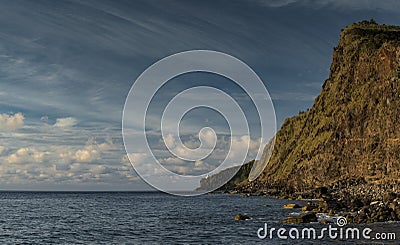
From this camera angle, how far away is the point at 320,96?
18200cm

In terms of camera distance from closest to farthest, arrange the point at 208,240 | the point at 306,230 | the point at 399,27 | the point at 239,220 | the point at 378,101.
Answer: the point at 208,240, the point at 306,230, the point at 239,220, the point at 378,101, the point at 399,27

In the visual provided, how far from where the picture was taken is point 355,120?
452ft

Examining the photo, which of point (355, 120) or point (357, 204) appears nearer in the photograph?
point (357, 204)

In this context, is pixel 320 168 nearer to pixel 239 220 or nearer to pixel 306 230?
pixel 239 220

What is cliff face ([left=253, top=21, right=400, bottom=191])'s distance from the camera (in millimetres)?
115125

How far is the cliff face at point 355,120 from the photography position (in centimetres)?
11512

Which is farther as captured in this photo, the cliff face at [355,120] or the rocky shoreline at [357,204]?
the cliff face at [355,120]

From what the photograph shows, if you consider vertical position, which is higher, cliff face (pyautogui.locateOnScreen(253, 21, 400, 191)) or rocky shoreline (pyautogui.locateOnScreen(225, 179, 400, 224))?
cliff face (pyautogui.locateOnScreen(253, 21, 400, 191))

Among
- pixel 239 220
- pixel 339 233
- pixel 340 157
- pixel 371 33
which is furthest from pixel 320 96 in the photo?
pixel 339 233

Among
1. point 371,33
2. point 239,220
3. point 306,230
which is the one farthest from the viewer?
point 371,33

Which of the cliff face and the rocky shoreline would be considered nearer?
the rocky shoreline

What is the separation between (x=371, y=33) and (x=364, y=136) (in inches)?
2158

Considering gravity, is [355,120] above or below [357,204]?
above

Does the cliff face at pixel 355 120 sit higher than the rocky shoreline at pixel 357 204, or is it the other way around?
the cliff face at pixel 355 120
